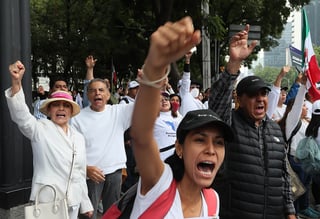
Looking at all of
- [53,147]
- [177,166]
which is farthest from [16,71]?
[177,166]

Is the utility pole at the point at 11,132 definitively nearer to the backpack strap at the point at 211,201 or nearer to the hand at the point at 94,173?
the hand at the point at 94,173

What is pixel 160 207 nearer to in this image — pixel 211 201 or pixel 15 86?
pixel 211 201

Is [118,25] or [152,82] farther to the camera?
[118,25]

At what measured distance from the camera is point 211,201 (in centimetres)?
197

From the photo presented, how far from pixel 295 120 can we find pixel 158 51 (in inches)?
135

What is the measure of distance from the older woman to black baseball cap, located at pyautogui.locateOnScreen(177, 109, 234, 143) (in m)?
1.82

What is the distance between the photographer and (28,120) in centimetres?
342

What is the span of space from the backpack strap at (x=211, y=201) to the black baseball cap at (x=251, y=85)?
108cm

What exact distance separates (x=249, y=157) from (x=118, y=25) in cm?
1593

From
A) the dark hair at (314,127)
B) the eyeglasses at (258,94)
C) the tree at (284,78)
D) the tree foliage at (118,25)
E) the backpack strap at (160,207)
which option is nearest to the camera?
the backpack strap at (160,207)

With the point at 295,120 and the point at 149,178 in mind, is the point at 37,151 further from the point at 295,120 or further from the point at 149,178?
the point at 295,120

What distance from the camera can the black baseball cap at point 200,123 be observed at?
183 cm

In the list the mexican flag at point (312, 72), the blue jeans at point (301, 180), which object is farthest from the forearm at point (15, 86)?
the blue jeans at point (301, 180)

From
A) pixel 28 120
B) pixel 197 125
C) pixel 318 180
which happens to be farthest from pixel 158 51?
pixel 318 180
